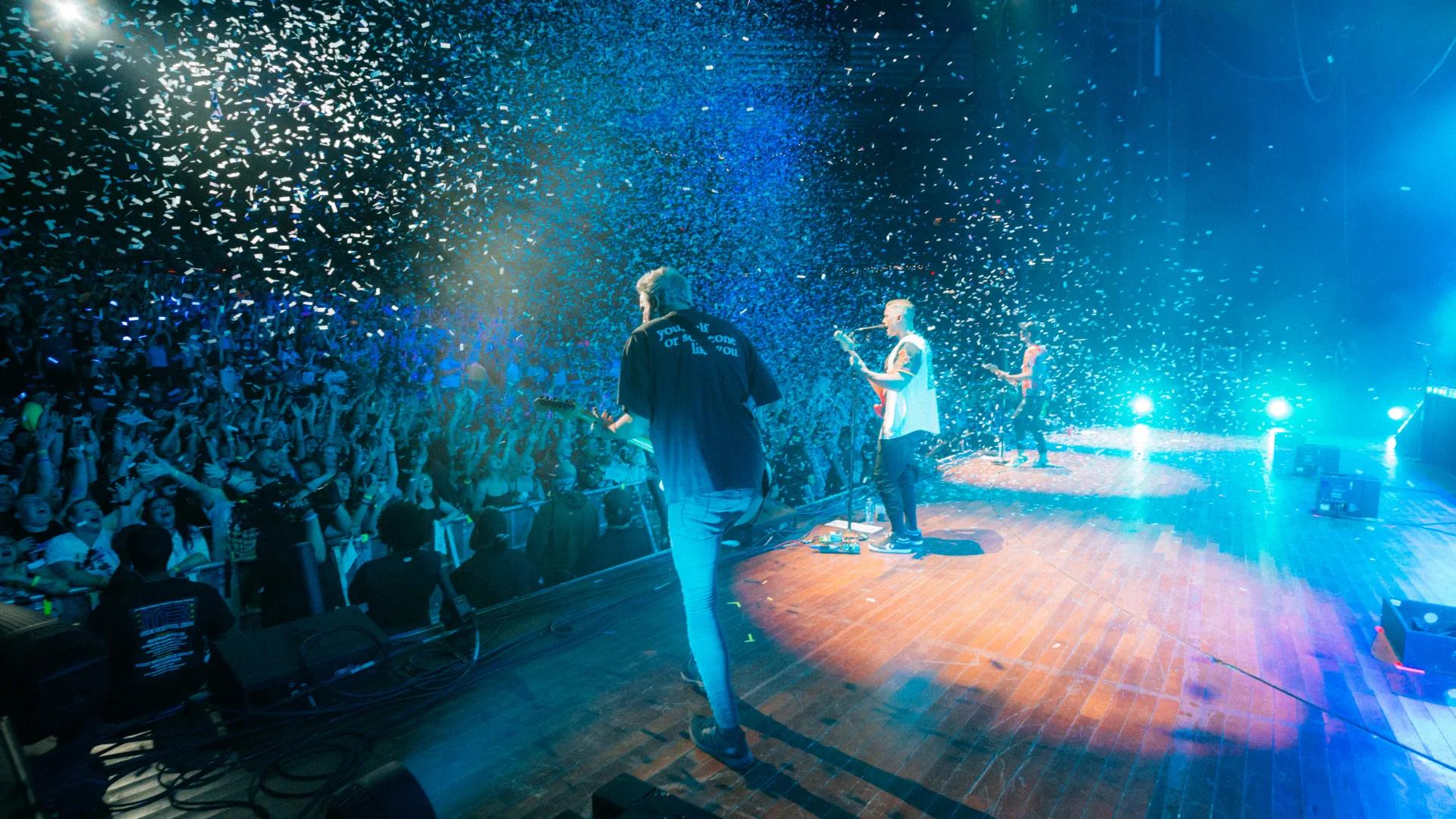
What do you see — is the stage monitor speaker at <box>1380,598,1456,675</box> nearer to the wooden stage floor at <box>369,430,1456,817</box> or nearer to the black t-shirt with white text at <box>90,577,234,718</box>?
the wooden stage floor at <box>369,430,1456,817</box>

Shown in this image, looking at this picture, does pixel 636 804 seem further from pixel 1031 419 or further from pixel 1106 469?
pixel 1106 469

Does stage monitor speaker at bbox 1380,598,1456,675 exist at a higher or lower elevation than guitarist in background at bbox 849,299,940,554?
lower

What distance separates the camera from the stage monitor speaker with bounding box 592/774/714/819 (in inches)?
49.8

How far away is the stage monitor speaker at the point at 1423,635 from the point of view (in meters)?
2.76

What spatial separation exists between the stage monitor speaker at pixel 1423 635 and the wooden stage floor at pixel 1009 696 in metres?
0.08

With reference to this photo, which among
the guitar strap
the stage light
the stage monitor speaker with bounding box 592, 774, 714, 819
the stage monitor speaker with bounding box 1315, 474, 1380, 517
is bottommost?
the stage monitor speaker with bounding box 1315, 474, 1380, 517

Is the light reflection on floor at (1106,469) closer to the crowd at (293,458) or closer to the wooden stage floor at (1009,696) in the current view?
the crowd at (293,458)

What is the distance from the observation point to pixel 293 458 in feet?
16.3

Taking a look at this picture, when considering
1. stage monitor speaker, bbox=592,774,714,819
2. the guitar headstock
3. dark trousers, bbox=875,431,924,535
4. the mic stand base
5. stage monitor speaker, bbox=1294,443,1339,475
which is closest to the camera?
stage monitor speaker, bbox=592,774,714,819

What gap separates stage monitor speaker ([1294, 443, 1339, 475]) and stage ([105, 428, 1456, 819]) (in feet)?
10.2

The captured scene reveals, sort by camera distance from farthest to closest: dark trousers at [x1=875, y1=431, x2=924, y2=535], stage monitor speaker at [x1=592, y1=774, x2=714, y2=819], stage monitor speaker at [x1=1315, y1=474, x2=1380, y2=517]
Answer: stage monitor speaker at [x1=1315, y1=474, x2=1380, y2=517]
dark trousers at [x1=875, y1=431, x2=924, y2=535]
stage monitor speaker at [x1=592, y1=774, x2=714, y2=819]

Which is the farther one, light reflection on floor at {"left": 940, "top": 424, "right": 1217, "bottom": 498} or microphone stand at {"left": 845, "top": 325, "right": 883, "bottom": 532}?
light reflection on floor at {"left": 940, "top": 424, "right": 1217, "bottom": 498}

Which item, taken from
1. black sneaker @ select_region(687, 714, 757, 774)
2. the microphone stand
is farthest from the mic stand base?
black sneaker @ select_region(687, 714, 757, 774)

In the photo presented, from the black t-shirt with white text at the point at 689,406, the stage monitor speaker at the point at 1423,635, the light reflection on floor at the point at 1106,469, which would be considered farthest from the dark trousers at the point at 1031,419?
the black t-shirt with white text at the point at 689,406
